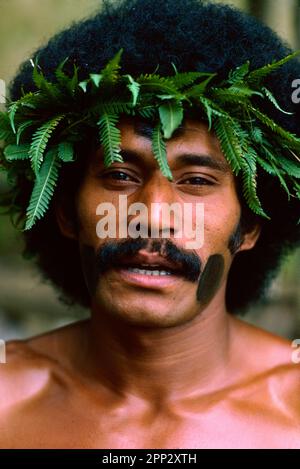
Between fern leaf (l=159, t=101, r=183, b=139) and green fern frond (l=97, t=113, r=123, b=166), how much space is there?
232 millimetres

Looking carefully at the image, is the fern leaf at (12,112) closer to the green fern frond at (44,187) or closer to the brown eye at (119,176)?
the green fern frond at (44,187)

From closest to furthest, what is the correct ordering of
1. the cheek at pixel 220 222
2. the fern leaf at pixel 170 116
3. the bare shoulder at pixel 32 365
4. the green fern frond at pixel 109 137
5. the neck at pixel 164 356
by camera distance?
1. the fern leaf at pixel 170 116
2. the green fern frond at pixel 109 137
3. the cheek at pixel 220 222
4. the neck at pixel 164 356
5. the bare shoulder at pixel 32 365

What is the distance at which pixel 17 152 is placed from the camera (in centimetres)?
403

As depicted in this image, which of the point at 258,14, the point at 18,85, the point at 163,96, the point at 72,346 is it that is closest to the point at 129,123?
the point at 163,96

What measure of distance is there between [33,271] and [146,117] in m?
3.58

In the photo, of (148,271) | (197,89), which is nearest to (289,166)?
(197,89)

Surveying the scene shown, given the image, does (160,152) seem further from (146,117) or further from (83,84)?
(83,84)

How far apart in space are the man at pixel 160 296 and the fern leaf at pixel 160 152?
3.6 inches

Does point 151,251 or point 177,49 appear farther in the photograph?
point 177,49

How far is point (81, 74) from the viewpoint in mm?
4051

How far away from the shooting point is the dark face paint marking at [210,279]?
13.3 feet

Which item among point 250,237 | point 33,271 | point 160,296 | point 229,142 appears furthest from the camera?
point 33,271

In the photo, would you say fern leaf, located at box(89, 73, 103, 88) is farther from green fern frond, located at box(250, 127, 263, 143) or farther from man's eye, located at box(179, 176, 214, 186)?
green fern frond, located at box(250, 127, 263, 143)

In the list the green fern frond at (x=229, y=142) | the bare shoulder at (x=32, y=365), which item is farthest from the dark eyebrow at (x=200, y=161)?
the bare shoulder at (x=32, y=365)
